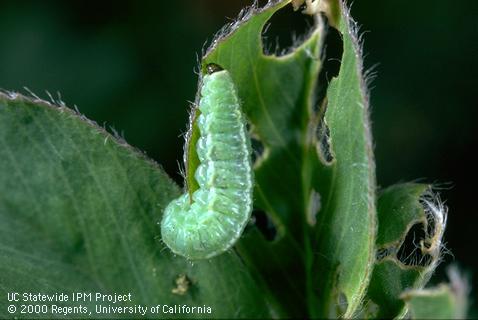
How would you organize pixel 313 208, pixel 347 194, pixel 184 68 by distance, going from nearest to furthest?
pixel 347 194, pixel 313 208, pixel 184 68

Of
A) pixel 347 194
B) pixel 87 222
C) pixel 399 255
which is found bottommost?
pixel 399 255

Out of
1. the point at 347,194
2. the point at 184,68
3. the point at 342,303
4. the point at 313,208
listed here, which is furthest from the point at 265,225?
the point at 184,68

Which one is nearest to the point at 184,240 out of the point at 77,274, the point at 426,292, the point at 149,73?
the point at 77,274

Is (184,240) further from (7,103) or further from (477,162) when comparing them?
(477,162)

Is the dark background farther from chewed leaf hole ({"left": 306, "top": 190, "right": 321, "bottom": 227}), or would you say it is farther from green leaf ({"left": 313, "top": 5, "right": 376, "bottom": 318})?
green leaf ({"left": 313, "top": 5, "right": 376, "bottom": 318})

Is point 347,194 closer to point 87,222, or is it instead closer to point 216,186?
point 216,186

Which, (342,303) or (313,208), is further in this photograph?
(313,208)
